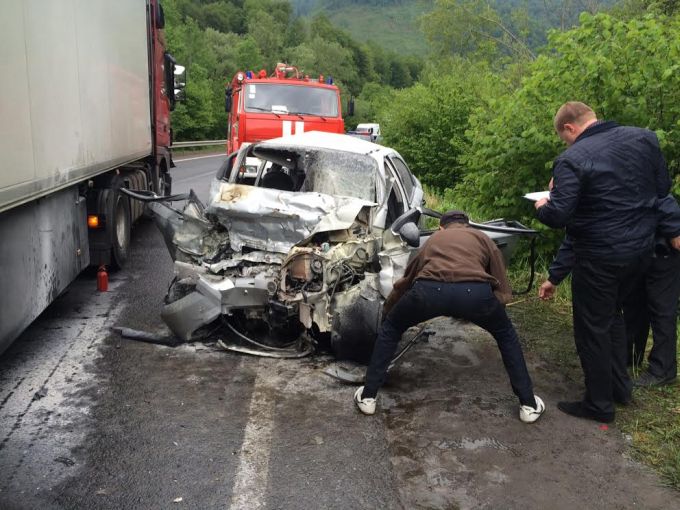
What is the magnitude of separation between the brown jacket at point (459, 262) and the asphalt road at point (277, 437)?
0.90m

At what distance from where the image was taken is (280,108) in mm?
13414

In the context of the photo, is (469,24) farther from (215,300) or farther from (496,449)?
(496,449)

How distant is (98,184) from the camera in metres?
7.33

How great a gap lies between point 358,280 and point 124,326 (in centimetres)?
224

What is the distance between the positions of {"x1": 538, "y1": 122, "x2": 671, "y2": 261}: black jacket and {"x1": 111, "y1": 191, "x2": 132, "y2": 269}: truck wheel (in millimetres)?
4813

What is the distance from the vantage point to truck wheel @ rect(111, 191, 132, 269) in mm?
7277

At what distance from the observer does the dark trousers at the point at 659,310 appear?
15.4 feet

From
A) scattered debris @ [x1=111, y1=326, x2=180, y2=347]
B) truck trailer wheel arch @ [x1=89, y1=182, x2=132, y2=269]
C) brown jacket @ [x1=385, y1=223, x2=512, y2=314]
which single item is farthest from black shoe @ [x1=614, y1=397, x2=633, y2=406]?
truck trailer wheel arch @ [x1=89, y1=182, x2=132, y2=269]

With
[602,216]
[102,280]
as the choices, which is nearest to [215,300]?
[102,280]

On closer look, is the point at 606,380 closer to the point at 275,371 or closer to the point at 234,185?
the point at 275,371

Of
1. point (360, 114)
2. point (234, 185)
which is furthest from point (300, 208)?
point (360, 114)

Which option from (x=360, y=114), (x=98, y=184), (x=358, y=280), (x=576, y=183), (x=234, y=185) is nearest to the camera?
(x=576, y=183)

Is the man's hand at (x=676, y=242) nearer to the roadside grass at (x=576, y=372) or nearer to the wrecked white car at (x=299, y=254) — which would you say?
the roadside grass at (x=576, y=372)

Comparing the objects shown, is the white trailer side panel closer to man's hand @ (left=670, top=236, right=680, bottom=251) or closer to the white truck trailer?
the white truck trailer
